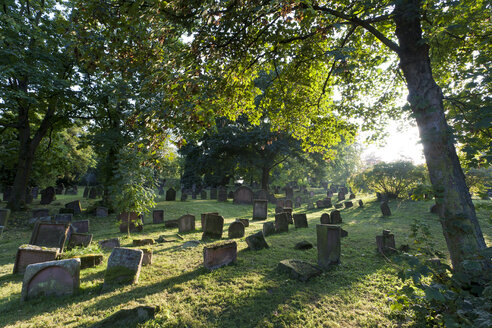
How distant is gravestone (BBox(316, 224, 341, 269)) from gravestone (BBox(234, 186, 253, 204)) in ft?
49.8

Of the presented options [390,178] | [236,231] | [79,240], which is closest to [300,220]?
[236,231]

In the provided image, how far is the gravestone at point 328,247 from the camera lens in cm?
571

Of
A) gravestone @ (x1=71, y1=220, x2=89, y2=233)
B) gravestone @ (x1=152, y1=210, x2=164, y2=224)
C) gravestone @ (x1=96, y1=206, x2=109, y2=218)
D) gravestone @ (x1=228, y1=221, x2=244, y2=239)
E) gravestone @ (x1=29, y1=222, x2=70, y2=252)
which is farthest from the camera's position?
gravestone @ (x1=96, y1=206, x2=109, y2=218)

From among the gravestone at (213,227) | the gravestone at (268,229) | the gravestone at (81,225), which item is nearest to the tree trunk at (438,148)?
the gravestone at (268,229)

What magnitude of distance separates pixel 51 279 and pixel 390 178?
1990 cm

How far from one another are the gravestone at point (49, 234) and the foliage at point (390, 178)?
18.7 meters

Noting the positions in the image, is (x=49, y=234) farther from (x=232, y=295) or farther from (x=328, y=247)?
(x=328, y=247)

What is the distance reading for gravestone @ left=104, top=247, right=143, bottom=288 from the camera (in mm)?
4816

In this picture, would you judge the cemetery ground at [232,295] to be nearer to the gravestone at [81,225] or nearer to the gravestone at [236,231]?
the gravestone at [236,231]

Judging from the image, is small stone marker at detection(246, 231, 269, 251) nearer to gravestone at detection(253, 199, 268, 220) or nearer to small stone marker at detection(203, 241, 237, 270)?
small stone marker at detection(203, 241, 237, 270)

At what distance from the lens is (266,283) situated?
188 inches

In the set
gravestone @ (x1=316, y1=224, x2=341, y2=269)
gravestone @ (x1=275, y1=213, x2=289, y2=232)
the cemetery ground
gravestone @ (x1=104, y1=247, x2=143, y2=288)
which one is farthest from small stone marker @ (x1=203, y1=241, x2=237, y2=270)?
gravestone @ (x1=275, y1=213, x2=289, y2=232)

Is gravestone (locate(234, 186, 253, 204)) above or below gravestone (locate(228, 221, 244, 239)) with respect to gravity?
above

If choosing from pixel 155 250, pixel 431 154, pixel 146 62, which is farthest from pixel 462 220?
pixel 155 250
